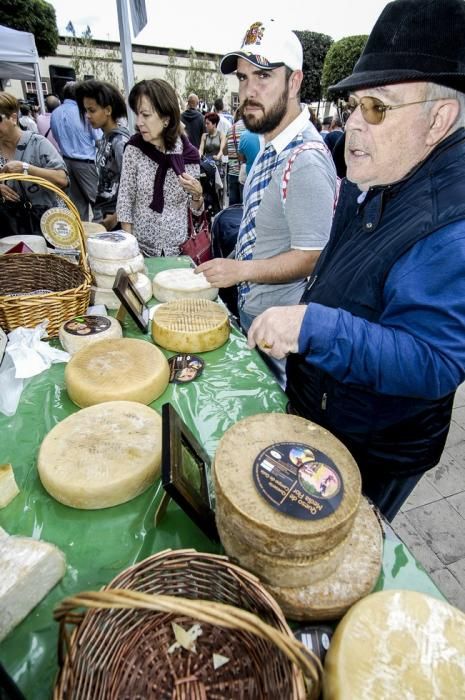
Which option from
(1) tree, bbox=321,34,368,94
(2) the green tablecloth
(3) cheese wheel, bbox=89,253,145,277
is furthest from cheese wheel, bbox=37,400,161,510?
(1) tree, bbox=321,34,368,94

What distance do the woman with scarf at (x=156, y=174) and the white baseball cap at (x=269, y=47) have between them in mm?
990

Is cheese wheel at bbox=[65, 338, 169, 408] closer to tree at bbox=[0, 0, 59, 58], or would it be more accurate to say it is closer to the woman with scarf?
the woman with scarf

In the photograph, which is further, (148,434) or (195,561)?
(148,434)

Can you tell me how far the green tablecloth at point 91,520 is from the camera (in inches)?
33.3

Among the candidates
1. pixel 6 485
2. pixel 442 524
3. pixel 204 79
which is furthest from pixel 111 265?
pixel 204 79

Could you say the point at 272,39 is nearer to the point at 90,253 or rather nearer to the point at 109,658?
the point at 90,253

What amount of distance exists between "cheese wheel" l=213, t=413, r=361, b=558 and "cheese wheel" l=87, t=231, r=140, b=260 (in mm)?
1394

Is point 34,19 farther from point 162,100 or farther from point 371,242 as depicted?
point 371,242

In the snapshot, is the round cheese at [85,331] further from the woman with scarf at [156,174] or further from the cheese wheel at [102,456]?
the woman with scarf at [156,174]

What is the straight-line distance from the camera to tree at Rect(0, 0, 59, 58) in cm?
2155

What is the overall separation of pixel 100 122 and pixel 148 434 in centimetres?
326

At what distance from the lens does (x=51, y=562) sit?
899 millimetres

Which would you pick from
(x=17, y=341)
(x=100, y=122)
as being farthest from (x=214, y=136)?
(x=17, y=341)

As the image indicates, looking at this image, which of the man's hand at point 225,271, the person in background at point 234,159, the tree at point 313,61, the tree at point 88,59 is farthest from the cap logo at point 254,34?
the tree at point 88,59
